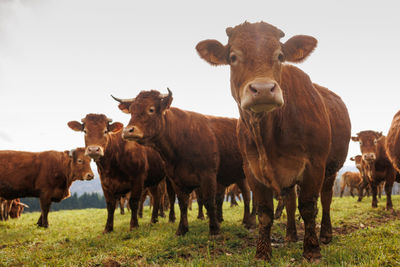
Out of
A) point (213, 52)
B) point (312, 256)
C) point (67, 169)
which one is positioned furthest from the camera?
point (67, 169)

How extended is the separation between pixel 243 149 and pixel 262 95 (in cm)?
146

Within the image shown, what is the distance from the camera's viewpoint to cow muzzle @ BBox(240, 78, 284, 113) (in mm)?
2811

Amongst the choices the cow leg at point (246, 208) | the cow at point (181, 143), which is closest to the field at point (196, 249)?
the cow leg at point (246, 208)

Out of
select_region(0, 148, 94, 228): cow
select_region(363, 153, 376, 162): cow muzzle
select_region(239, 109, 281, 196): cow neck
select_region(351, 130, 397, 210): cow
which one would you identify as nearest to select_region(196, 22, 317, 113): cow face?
select_region(239, 109, 281, 196): cow neck

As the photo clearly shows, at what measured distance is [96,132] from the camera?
7176mm

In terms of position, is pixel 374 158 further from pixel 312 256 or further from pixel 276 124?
pixel 276 124

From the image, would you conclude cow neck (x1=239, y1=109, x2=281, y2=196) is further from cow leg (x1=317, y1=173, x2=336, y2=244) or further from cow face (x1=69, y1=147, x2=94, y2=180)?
cow face (x1=69, y1=147, x2=94, y2=180)

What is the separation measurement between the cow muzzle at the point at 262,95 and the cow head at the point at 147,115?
3326 mm

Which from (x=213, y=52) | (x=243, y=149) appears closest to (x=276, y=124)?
(x=243, y=149)

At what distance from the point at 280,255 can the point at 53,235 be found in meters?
5.65

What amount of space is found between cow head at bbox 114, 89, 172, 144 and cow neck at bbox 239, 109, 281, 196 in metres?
2.70

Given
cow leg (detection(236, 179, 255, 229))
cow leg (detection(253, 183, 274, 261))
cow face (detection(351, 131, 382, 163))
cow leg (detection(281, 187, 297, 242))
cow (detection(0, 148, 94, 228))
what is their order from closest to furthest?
1. cow leg (detection(253, 183, 274, 261))
2. cow leg (detection(281, 187, 297, 242))
3. cow leg (detection(236, 179, 255, 229))
4. cow (detection(0, 148, 94, 228))
5. cow face (detection(351, 131, 382, 163))

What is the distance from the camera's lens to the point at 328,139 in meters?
3.74

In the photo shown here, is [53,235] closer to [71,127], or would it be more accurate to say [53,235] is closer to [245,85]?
[71,127]
